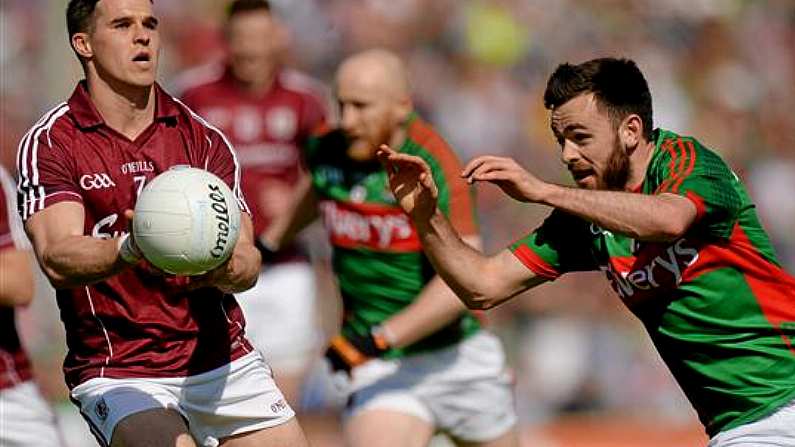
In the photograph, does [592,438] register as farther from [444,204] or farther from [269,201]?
[444,204]

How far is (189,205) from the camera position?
5.32m

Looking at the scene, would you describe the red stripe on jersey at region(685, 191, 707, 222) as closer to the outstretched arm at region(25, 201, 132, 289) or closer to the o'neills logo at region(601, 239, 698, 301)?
the o'neills logo at region(601, 239, 698, 301)

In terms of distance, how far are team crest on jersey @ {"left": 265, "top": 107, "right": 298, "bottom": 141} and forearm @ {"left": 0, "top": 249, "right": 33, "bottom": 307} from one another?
3748mm

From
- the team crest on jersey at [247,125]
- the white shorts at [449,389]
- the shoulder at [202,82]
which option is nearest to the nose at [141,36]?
the white shorts at [449,389]

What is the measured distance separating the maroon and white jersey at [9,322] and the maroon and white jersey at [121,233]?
934mm

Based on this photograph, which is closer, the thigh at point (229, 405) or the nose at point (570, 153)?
the nose at point (570, 153)

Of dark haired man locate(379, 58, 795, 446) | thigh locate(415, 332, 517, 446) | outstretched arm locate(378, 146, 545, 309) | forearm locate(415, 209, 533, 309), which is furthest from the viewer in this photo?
thigh locate(415, 332, 517, 446)

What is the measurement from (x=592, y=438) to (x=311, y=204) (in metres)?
5.32

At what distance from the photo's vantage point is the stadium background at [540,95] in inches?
497

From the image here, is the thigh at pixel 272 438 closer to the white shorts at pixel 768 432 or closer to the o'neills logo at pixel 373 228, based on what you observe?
the white shorts at pixel 768 432

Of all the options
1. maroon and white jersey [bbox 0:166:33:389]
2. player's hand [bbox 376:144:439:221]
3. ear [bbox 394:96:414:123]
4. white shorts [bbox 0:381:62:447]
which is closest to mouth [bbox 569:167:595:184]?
player's hand [bbox 376:144:439:221]

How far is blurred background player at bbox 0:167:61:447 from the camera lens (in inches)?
269

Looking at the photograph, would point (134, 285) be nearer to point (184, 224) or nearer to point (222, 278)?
point (222, 278)

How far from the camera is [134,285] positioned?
597 cm
